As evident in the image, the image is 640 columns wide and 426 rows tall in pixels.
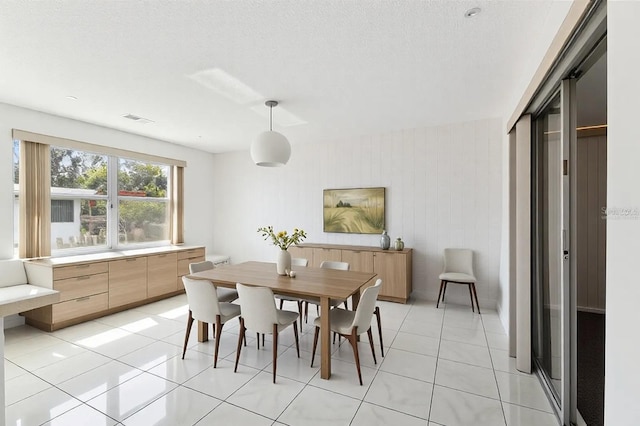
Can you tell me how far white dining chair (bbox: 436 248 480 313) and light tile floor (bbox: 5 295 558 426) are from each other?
705mm

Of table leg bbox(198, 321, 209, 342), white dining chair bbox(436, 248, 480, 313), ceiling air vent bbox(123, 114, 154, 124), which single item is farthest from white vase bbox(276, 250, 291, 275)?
ceiling air vent bbox(123, 114, 154, 124)

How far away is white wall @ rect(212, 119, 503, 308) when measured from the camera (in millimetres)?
4309

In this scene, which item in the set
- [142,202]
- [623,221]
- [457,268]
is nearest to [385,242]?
[457,268]

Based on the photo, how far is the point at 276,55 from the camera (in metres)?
2.47

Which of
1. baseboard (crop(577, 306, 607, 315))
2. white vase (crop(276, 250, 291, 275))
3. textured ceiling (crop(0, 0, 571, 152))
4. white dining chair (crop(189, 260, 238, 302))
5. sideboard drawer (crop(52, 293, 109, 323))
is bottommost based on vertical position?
baseboard (crop(577, 306, 607, 315))

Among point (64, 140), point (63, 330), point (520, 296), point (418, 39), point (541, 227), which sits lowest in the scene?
point (63, 330)

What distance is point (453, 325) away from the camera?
3633mm

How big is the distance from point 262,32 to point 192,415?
9.17 ft

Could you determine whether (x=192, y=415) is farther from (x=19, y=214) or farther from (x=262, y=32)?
(x=19, y=214)

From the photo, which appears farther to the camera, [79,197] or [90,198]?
[90,198]

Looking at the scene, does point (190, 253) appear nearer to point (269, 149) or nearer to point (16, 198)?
point (16, 198)

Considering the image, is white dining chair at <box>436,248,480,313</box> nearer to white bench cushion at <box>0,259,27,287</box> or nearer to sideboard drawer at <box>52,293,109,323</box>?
sideboard drawer at <box>52,293,109,323</box>

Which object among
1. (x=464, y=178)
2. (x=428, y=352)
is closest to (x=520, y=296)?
(x=428, y=352)

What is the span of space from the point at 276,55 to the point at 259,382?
276 centimetres
